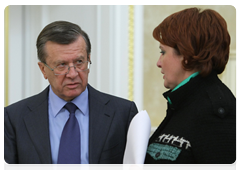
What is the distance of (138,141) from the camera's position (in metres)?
1.49

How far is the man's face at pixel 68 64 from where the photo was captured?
75.3 inches

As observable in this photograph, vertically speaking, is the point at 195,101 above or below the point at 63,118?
above

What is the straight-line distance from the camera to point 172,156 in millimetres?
1318

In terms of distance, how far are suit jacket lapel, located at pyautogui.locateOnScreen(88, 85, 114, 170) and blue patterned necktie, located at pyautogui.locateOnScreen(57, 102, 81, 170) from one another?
3.1 inches

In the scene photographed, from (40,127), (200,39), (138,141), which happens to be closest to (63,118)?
(40,127)

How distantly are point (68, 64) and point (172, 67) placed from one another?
0.73m

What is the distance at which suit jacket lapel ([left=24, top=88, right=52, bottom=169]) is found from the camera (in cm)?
179

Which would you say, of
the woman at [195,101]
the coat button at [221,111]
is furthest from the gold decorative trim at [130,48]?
the coat button at [221,111]

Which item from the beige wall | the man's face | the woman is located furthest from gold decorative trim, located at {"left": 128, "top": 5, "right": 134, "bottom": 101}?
the woman

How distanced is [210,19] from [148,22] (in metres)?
2.40

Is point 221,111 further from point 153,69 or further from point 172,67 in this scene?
point 153,69

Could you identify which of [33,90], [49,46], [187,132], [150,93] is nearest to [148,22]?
[150,93]

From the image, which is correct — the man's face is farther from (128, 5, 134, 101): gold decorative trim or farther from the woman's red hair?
(128, 5, 134, 101): gold decorative trim

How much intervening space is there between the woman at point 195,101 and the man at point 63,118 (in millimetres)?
473
